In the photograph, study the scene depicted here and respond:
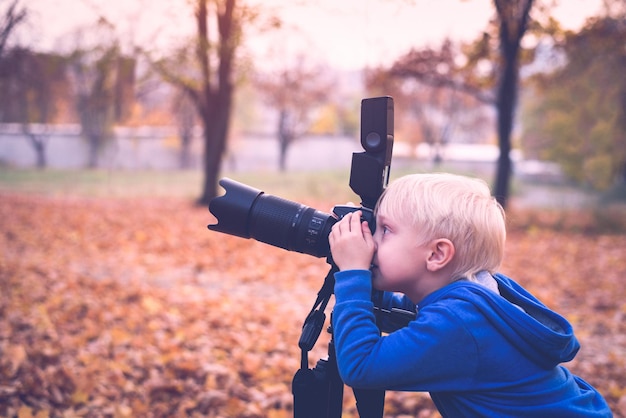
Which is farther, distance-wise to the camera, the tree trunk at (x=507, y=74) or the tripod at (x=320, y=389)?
the tree trunk at (x=507, y=74)

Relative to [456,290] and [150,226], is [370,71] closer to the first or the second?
[150,226]

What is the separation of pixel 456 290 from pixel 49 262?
19.4ft

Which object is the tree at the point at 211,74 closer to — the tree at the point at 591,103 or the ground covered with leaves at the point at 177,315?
the ground covered with leaves at the point at 177,315

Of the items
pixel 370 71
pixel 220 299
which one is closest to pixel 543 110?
pixel 370 71

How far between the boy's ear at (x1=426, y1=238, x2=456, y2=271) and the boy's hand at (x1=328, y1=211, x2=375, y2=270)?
15cm

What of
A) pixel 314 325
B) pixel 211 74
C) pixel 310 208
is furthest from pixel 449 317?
pixel 211 74

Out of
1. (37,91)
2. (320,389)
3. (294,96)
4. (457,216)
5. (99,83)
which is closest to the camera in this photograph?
(457,216)

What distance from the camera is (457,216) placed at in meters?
1.37

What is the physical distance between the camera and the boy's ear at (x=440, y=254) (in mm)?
1366

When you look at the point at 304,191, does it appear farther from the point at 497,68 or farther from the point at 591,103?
the point at 591,103

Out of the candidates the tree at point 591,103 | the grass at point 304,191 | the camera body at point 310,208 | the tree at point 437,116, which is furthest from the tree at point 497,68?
the camera body at point 310,208

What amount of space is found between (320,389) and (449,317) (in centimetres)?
45

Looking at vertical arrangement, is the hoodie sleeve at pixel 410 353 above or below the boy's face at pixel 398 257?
below

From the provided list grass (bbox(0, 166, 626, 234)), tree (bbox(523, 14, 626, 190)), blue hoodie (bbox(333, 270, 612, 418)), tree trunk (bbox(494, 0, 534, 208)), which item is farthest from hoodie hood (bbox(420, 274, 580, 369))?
tree (bbox(523, 14, 626, 190))
